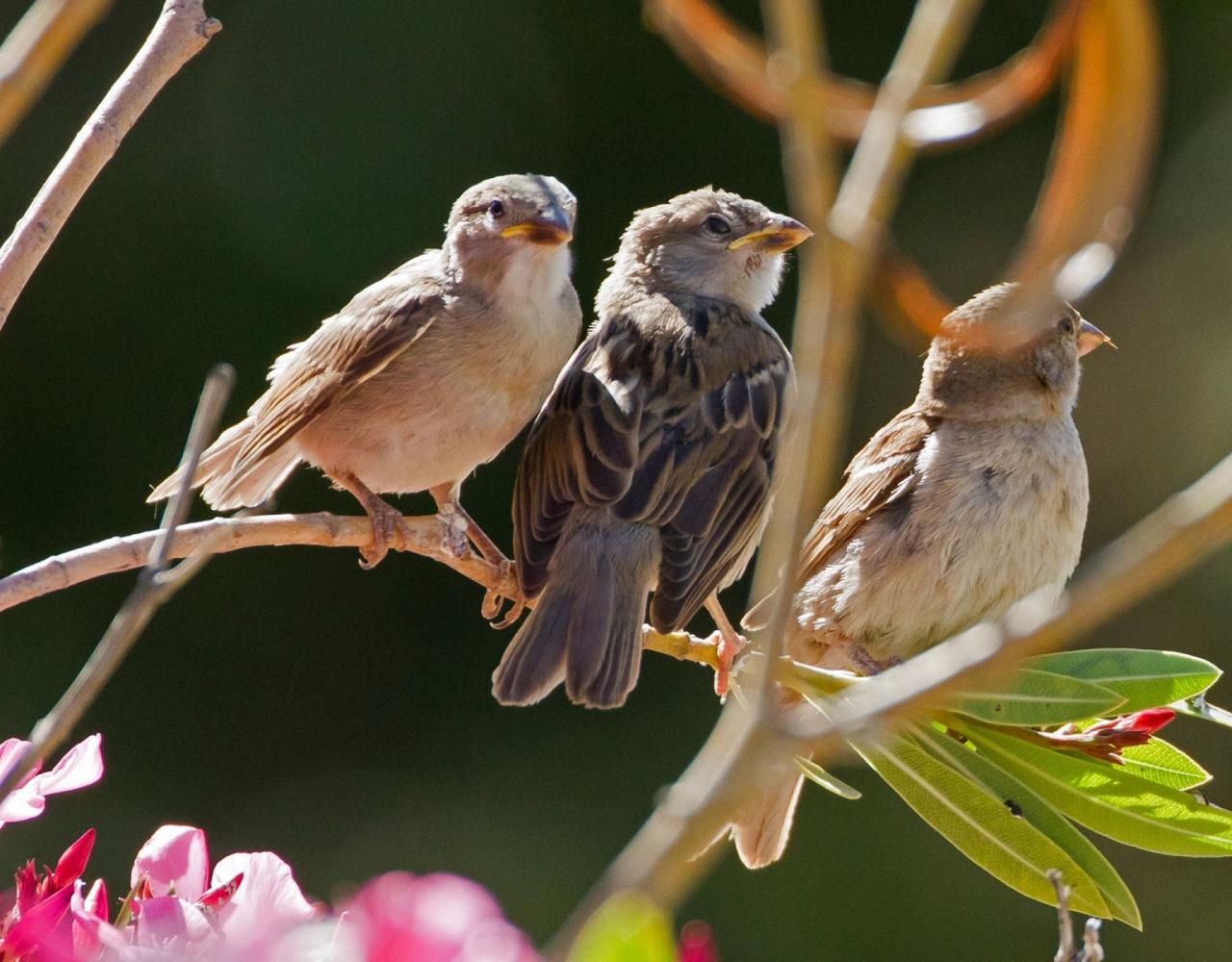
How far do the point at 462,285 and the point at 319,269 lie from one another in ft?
10.2

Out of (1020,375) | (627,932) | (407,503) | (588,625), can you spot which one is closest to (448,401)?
(588,625)

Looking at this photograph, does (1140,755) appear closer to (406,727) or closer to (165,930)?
(165,930)

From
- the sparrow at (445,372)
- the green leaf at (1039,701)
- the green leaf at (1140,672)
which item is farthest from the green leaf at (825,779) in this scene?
the sparrow at (445,372)

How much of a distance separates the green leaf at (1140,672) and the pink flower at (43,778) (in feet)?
3.55

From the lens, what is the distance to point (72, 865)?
3.84 ft

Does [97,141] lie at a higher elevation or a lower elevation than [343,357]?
higher

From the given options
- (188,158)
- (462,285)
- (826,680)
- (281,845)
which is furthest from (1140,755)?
(188,158)

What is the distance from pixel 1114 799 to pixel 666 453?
3.26ft

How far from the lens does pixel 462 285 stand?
2.97m

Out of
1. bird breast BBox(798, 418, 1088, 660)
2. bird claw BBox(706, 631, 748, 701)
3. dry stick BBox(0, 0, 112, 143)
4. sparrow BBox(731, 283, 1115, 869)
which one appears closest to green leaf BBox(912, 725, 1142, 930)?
bird claw BBox(706, 631, 748, 701)

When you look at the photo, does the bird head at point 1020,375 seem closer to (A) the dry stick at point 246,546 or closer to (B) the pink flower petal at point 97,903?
(A) the dry stick at point 246,546

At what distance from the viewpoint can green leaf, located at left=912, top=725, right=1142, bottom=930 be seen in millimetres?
1844

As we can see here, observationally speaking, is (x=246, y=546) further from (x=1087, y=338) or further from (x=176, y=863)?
(x=1087, y=338)

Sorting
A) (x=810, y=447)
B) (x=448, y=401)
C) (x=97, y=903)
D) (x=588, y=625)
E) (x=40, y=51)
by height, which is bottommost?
(x=588, y=625)
